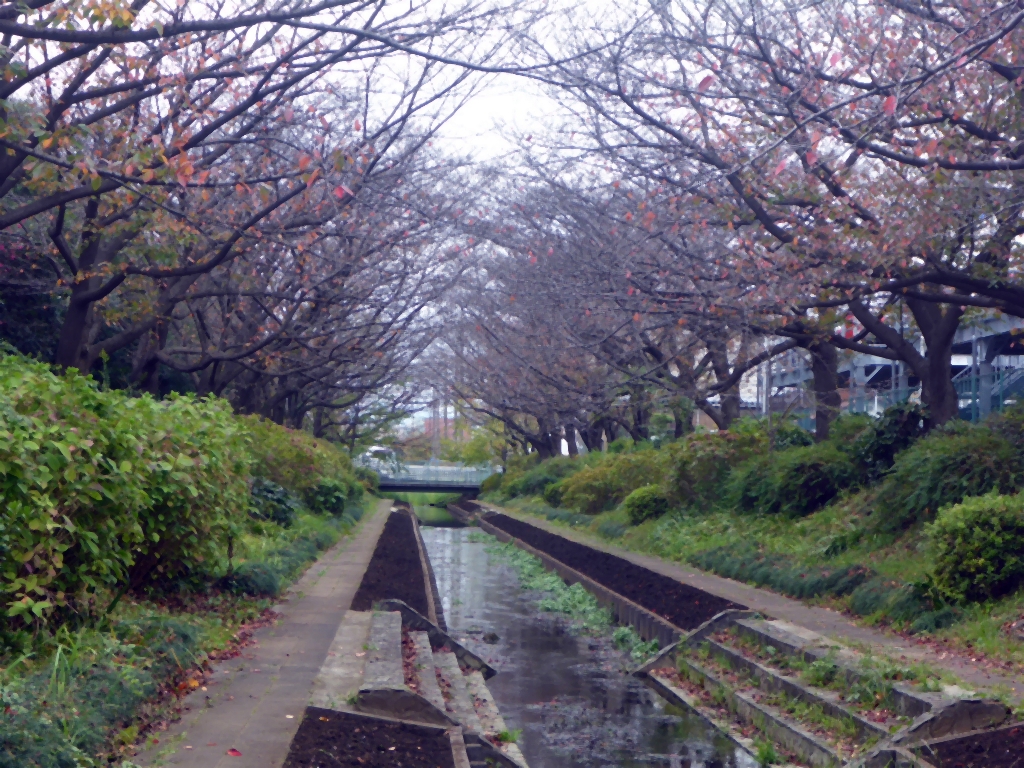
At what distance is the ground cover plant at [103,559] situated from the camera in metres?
5.87

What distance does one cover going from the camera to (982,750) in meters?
6.66

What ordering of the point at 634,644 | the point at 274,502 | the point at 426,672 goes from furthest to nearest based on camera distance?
the point at 274,502, the point at 634,644, the point at 426,672

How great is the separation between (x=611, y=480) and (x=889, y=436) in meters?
12.7

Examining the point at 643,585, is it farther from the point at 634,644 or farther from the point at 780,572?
the point at 780,572

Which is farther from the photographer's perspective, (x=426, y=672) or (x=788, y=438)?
(x=788, y=438)

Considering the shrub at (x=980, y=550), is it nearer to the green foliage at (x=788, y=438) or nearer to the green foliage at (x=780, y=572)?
the green foliage at (x=780, y=572)

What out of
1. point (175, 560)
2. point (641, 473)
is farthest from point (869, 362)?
point (175, 560)

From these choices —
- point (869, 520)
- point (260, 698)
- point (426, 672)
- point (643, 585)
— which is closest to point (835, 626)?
point (869, 520)

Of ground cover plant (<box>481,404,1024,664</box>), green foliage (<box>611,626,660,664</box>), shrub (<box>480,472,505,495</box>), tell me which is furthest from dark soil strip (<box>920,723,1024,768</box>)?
shrub (<box>480,472,505,495</box>)

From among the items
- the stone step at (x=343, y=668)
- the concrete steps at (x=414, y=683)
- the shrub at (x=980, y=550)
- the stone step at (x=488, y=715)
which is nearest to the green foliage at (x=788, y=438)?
the shrub at (x=980, y=550)

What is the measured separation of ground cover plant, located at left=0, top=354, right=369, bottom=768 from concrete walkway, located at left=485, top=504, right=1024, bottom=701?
231 inches

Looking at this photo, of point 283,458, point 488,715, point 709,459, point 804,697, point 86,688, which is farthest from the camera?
point 709,459

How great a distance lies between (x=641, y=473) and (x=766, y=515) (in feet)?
28.1

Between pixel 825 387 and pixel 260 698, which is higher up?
pixel 825 387
